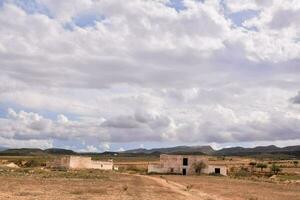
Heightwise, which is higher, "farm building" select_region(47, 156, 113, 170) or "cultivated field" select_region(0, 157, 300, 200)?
"farm building" select_region(47, 156, 113, 170)

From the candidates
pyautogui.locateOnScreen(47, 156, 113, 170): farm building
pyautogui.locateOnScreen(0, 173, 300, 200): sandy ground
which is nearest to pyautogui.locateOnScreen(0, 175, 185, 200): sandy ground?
pyautogui.locateOnScreen(0, 173, 300, 200): sandy ground

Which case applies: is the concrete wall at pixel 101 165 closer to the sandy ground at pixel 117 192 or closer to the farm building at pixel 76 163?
the farm building at pixel 76 163

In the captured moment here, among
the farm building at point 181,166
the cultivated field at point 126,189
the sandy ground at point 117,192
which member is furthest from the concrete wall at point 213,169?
the sandy ground at point 117,192

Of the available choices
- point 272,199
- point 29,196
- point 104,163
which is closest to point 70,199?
point 29,196

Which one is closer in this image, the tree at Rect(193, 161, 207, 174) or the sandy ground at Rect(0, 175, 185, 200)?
the sandy ground at Rect(0, 175, 185, 200)

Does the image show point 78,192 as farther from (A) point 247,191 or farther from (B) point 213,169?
(B) point 213,169

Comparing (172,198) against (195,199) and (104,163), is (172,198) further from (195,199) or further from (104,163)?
(104,163)

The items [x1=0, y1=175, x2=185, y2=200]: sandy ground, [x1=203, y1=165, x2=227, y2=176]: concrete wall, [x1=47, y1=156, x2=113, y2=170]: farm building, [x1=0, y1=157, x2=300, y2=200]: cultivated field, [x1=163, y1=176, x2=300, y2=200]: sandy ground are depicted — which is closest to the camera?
[x1=0, y1=175, x2=185, y2=200]: sandy ground

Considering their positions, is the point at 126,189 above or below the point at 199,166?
below

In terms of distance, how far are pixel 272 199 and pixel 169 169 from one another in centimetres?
7437

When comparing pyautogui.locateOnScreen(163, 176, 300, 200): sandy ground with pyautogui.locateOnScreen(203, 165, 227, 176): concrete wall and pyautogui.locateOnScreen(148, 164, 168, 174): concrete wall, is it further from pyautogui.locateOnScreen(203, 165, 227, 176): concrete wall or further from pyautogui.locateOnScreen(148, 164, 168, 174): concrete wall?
pyautogui.locateOnScreen(148, 164, 168, 174): concrete wall

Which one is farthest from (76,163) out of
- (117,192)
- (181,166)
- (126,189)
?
(117,192)

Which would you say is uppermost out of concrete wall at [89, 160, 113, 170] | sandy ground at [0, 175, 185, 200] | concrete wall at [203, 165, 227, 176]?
concrete wall at [89, 160, 113, 170]

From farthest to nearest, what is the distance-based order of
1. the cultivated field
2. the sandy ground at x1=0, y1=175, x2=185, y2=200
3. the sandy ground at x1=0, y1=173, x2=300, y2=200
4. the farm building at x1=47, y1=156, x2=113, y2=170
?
1. the farm building at x1=47, y1=156, x2=113, y2=170
2. the cultivated field
3. the sandy ground at x1=0, y1=173, x2=300, y2=200
4. the sandy ground at x1=0, y1=175, x2=185, y2=200
